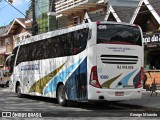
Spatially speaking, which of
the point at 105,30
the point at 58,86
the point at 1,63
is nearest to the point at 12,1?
the point at 58,86

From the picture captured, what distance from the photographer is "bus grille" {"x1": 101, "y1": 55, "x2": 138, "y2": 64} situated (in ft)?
52.0

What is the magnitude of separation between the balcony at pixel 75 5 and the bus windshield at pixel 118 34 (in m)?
17.6

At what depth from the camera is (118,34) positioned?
16172mm

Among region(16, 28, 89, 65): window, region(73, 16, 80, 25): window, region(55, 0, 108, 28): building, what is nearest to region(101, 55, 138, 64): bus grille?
region(16, 28, 89, 65): window

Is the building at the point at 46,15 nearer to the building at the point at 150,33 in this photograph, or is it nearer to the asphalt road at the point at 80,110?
the building at the point at 150,33

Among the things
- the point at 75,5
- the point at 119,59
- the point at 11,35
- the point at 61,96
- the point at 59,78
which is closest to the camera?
the point at 119,59

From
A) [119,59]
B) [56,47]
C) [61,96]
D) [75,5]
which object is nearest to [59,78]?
[61,96]

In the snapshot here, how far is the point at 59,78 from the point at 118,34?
370cm

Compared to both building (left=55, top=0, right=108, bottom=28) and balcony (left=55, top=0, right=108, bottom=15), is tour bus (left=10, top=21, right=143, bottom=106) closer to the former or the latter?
building (left=55, top=0, right=108, bottom=28)

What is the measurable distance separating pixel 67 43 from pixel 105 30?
2.25 m

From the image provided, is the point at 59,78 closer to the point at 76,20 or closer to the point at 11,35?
the point at 76,20

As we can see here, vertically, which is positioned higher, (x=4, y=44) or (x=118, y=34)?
(x=4, y=44)

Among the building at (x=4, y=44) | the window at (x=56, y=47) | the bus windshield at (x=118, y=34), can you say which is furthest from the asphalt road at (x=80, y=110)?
the building at (x=4, y=44)

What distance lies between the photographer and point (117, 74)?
16062 millimetres
